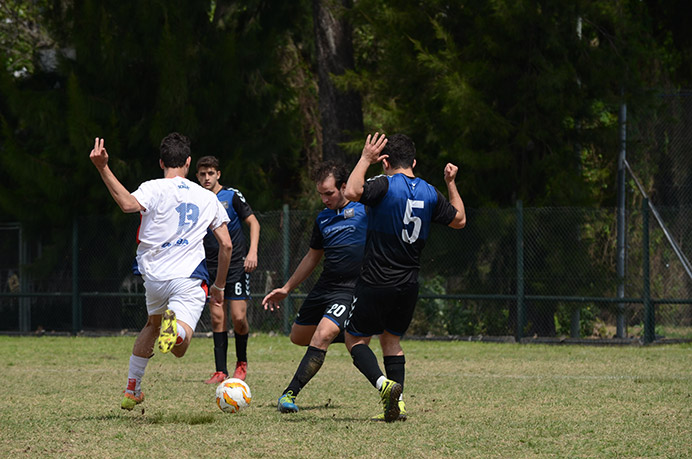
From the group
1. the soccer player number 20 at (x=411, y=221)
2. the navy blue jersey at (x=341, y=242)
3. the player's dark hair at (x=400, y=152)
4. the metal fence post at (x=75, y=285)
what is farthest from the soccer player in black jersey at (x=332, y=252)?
the metal fence post at (x=75, y=285)

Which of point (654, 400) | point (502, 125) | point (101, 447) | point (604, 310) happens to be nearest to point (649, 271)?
point (604, 310)

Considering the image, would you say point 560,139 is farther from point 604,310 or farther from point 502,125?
point 604,310

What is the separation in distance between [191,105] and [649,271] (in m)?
8.94

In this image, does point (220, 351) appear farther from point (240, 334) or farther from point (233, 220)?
point (233, 220)

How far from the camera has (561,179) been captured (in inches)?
672

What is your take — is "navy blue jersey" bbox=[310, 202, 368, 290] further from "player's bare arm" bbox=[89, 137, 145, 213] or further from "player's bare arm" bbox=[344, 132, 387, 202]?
"player's bare arm" bbox=[89, 137, 145, 213]

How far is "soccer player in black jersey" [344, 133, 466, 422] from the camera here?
705 cm

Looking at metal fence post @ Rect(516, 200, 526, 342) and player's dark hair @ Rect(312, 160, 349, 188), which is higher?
player's dark hair @ Rect(312, 160, 349, 188)

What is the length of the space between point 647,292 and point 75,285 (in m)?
10.4

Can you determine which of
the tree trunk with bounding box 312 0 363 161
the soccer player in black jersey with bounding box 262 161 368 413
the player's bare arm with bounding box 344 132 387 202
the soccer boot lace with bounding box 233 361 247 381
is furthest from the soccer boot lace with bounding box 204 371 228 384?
the tree trunk with bounding box 312 0 363 161

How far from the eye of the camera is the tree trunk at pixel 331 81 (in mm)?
20406

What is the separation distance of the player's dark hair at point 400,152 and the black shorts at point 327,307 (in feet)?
4.15

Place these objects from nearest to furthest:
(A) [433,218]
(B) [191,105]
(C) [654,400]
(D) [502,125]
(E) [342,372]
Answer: (A) [433,218] → (C) [654,400] → (E) [342,372] → (D) [502,125] → (B) [191,105]

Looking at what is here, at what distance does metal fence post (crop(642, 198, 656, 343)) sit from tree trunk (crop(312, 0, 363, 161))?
659 centimetres
